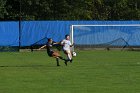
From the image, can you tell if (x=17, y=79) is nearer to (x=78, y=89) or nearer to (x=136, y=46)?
(x=78, y=89)

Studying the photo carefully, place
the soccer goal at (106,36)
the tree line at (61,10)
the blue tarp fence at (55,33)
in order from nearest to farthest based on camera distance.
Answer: the soccer goal at (106,36)
the blue tarp fence at (55,33)
the tree line at (61,10)

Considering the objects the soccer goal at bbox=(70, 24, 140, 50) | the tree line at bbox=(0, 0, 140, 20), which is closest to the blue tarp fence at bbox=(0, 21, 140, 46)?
the soccer goal at bbox=(70, 24, 140, 50)

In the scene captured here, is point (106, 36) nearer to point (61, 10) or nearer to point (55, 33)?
point (55, 33)

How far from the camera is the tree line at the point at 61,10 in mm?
66062

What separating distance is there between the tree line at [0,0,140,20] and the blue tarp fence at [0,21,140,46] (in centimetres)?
755

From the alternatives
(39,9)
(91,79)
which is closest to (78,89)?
(91,79)

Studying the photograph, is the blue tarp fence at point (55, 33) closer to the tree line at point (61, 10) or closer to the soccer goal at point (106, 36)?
the soccer goal at point (106, 36)

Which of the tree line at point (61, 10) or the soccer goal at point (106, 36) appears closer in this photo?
the soccer goal at point (106, 36)

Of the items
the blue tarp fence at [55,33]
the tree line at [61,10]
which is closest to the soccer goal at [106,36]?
the blue tarp fence at [55,33]

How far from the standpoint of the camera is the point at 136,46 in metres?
54.6

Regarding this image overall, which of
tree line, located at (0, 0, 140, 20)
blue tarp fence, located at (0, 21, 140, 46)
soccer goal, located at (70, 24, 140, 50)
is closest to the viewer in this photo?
soccer goal, located at (70, 24, 140, 50)

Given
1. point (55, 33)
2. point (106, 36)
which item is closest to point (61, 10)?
point (55, 33)

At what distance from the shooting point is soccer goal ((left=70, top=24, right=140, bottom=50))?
53.8 metres

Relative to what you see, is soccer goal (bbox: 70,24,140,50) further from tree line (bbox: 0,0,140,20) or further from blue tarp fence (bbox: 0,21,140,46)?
tree line (bbox: 0,0,140,20)
